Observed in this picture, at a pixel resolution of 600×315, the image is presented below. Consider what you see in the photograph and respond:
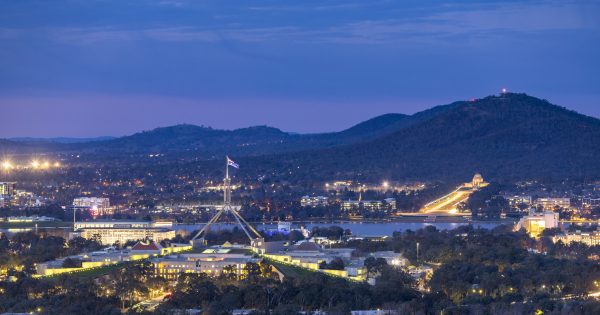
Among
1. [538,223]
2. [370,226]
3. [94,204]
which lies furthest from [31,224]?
[538,223]

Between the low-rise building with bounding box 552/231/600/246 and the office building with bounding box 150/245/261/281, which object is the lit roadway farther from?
the office building with bounding box 150/245/261/281

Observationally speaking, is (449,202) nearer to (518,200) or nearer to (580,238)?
(518,200)

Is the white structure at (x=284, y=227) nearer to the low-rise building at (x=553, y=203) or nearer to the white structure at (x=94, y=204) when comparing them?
the white structure at (x=94, y=204)

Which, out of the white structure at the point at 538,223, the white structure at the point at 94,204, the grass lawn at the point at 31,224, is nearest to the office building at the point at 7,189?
the white structure at the point at 94,204

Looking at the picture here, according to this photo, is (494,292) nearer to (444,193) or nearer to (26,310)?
(26,310)

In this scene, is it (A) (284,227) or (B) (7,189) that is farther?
(B) (7,189)

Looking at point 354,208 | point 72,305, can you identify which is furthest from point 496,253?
point 354,208
